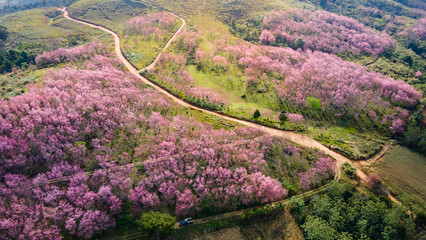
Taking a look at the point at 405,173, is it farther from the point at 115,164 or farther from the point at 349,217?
the point at 115,164

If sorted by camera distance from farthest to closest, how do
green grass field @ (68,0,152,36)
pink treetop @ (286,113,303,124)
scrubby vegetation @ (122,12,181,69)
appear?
green grass field @ (68,0,152,36), scrubby vegetation @ (122,12,181,69), pink treetop @ (286,113,303,124)

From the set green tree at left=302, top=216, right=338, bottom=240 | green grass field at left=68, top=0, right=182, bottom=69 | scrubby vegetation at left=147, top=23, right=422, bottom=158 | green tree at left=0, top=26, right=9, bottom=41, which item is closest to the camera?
green tree at left=302, top=216, right=338, bottom=240

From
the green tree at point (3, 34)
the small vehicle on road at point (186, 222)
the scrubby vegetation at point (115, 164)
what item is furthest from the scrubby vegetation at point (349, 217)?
the green tree at point (3, 34)

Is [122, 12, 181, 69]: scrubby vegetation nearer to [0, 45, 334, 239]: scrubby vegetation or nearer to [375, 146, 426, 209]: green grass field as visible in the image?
[0, 45, 334, 239]: scrubby vegetation

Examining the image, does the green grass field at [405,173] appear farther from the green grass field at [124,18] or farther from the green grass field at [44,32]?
the green grass field at [44,32]

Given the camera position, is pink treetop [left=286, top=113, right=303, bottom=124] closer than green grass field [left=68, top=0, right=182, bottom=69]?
Yes

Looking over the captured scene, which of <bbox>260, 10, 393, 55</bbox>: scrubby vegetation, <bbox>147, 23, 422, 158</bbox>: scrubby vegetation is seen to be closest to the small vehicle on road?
<bbox>147, 23, 422, 158</bbox>: scrubby vegetation

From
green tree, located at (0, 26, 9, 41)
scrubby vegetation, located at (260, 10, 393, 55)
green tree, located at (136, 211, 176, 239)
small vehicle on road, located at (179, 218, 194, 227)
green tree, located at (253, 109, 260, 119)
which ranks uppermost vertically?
scrubby vegetation, located at (260, 10, 393, 55)
